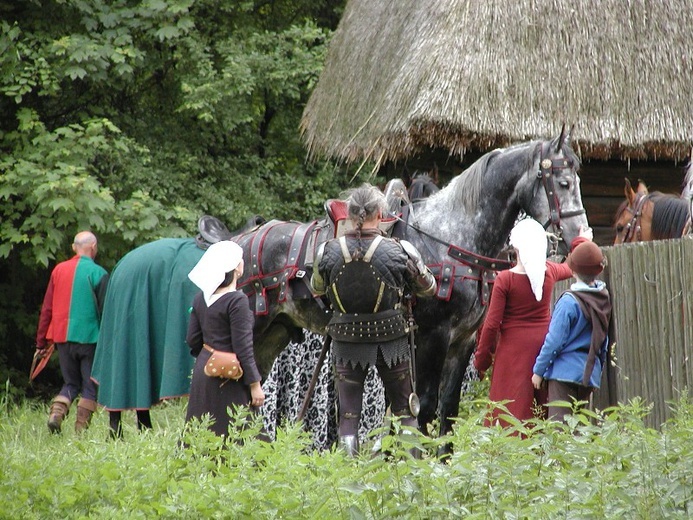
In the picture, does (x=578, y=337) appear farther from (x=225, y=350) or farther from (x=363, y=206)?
(x=225, y=350)

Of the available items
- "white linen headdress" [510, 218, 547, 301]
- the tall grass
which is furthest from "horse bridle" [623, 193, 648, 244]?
the tall grass

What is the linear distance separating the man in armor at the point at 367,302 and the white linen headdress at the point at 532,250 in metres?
0.60

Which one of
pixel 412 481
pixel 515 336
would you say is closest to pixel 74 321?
pixel 515 336

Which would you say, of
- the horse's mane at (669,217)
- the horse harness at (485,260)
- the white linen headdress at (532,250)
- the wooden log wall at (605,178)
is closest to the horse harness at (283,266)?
the horse harness at (485,260)

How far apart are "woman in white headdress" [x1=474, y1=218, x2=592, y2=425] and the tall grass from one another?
1803 millimetres

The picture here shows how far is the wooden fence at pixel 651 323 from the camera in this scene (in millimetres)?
6129

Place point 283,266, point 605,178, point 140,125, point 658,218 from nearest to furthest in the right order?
point 283,266 → point 658,218 → point 605,178 → point 140,125

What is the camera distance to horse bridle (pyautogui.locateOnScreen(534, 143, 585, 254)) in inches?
267

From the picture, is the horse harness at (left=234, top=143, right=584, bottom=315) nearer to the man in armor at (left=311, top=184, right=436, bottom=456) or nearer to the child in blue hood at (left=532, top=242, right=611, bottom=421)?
the child in blue hood at (left=532, top=242, right=611, bottom=421)

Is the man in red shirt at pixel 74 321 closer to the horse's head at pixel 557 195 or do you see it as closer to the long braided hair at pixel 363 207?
the long braided hair at pixel 363 207

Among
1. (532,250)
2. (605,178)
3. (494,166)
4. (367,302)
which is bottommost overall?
(367,302)

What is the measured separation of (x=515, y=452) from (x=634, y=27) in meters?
7.86

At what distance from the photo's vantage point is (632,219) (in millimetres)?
8578

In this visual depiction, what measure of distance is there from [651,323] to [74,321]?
511cm
